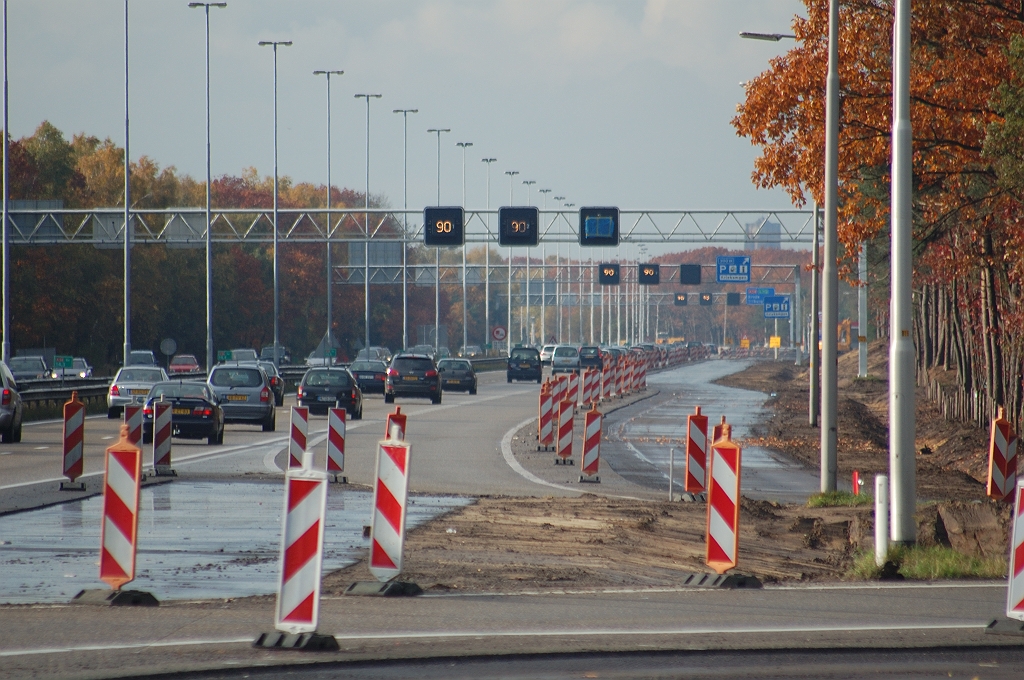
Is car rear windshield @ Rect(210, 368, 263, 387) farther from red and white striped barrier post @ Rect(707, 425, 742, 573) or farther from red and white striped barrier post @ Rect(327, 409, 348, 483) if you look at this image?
red and white striped barrier post @ Rect(707, 425, 742, 573)

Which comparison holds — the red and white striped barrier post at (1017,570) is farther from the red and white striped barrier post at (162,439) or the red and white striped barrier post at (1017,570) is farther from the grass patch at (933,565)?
the red and white striped barrier post at (162,439)

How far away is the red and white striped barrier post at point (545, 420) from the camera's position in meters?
28.5

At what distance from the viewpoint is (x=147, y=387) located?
129 ft

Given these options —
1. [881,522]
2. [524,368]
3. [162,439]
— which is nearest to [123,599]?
[881,522]

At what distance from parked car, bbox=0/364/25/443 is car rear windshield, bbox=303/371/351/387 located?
37.0 feet

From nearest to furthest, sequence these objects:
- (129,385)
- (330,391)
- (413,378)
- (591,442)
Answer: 1. (591,442)
2. (330,391)
3. (129,385)
4. (413,378)

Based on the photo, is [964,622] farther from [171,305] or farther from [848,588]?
[171,305]

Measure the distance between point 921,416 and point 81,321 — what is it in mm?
47716

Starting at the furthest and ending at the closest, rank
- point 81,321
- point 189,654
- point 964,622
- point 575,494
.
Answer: point 81,321 → point 575,494 → point 964,622 → point 189,654

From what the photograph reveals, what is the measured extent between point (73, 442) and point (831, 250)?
1027 cm

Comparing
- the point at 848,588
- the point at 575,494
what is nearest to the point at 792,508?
the point at 575,494

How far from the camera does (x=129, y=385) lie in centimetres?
3956

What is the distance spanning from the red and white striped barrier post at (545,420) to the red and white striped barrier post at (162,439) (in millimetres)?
8855

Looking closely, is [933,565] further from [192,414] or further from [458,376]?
[458,376]
